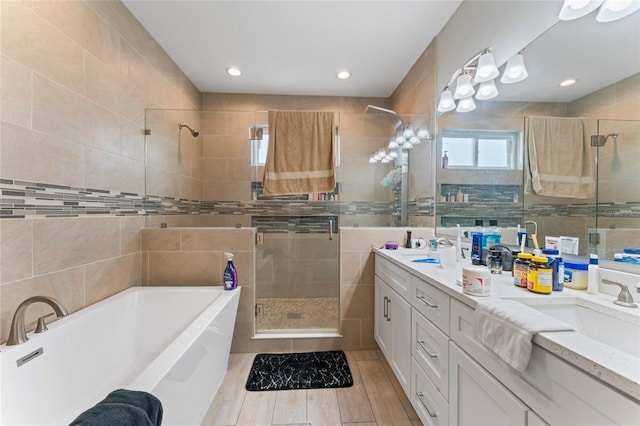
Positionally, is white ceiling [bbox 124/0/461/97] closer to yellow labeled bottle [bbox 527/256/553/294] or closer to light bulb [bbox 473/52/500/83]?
light bulb [bbox 473/52/500/83]

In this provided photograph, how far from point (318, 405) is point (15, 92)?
7.36 feet

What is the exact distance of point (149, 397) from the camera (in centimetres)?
78

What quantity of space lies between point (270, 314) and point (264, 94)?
8.31 ft

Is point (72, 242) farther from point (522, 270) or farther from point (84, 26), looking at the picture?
point (522, 270)

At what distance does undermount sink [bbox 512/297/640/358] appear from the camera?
78cm

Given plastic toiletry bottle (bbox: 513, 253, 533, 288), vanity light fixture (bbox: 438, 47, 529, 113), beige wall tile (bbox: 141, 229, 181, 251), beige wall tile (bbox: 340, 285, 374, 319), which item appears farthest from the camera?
beige wall tile (bbox: 340, 285, 374, 319)

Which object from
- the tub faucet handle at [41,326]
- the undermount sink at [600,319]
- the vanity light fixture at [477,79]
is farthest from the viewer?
the vanity light fixture at [477,79]

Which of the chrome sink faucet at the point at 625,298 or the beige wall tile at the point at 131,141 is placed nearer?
the chrome sink faucet at the point at 625,298

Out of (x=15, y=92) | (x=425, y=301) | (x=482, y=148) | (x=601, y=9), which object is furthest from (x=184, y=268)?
(x=601, y=9)

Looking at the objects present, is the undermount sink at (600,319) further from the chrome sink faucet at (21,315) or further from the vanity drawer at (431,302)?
the chrome sink faucet at (21,315)

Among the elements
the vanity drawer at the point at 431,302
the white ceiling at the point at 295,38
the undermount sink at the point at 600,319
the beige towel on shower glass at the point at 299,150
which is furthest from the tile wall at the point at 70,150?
the undermount sink at the point at 600,319

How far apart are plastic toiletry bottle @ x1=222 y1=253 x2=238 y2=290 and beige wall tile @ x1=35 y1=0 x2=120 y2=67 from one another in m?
1.55

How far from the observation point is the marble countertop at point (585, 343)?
0.50m

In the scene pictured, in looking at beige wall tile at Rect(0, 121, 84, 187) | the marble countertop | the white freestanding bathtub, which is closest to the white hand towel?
the marble countertop
